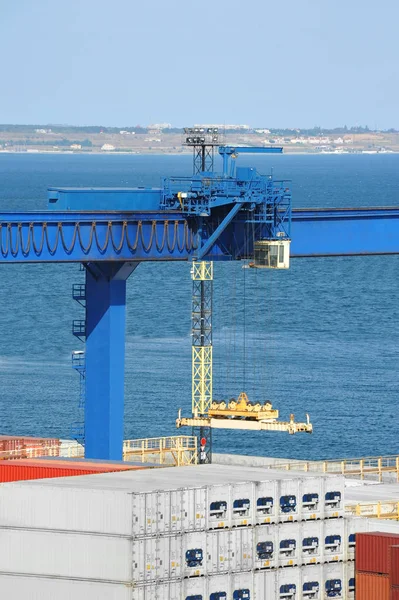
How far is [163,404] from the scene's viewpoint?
102 metres

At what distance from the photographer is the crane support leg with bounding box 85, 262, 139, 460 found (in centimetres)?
6719

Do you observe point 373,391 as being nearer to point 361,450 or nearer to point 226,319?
point 361,450

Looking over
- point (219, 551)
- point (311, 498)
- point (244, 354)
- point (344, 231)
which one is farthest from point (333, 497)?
point (244, 354)

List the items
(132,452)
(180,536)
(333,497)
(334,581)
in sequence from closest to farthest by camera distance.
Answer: (180,536) → (334,581) → (333,497) → (132,452)

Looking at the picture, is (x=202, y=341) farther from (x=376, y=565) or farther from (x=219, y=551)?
(x=219, y=551)

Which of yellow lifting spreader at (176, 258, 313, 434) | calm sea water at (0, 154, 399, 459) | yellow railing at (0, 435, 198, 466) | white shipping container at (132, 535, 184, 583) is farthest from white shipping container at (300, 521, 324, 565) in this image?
calm sea water at (0, 154, 399, 459)

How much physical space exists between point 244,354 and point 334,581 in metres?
60.3

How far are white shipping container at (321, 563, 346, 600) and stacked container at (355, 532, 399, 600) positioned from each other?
2.53ft

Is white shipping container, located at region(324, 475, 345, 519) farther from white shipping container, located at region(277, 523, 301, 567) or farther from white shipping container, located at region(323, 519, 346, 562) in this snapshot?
white shipping container, located at region(277, 523, 301, 567)

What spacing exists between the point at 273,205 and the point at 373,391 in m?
40.4

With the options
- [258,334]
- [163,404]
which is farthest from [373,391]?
[258,334]

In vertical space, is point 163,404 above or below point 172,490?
below

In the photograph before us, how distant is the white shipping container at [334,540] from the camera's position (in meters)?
53.2

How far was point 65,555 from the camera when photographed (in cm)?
5066
